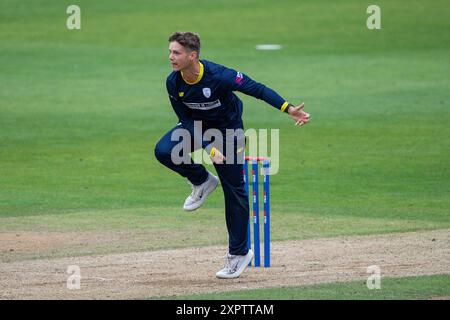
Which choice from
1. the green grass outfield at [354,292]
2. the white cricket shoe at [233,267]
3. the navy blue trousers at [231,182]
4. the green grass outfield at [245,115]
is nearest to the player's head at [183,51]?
the navy blue trousers at [231,182]

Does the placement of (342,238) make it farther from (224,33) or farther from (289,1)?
(289,1)

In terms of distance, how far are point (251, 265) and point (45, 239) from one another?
3140 mm

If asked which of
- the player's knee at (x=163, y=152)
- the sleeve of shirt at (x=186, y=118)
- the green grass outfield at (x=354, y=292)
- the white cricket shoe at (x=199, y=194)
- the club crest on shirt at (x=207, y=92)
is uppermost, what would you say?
the club crest on shirt at (x=207, y=92)

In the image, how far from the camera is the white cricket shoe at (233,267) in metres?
11.6

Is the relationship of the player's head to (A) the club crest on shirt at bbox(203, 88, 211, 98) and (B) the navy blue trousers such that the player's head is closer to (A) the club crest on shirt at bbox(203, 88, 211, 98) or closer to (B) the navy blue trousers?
(A) the club crest on shirt at bbox(203, 88, 211, 98)

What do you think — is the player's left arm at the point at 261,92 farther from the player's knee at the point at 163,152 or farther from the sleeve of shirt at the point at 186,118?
the player's knee at the point at 163,152

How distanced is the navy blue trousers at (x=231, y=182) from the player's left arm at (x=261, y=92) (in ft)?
1.98

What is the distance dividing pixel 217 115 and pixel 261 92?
0.56 metres

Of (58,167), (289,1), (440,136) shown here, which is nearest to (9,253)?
(58,167)

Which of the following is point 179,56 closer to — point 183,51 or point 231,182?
point 183,51

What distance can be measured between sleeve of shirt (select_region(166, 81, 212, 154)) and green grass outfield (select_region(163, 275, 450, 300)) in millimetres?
1631

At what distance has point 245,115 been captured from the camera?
985 inches

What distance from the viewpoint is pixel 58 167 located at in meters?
20.1

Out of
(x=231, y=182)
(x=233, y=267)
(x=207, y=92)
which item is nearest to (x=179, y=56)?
(x=207, y=92)
